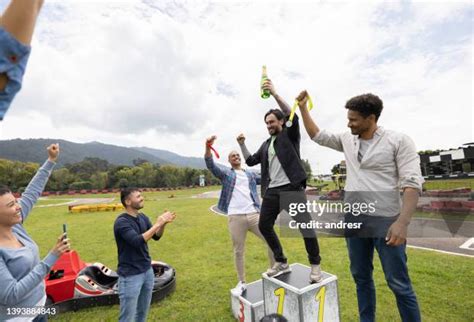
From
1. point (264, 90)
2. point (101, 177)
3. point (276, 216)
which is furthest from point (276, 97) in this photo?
point (101, 177)

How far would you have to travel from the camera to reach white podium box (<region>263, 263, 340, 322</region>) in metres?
2.86

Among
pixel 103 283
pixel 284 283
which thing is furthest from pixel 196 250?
pixel 284 283

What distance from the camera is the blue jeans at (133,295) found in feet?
9.62

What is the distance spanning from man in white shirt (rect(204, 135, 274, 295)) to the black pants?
0.61m

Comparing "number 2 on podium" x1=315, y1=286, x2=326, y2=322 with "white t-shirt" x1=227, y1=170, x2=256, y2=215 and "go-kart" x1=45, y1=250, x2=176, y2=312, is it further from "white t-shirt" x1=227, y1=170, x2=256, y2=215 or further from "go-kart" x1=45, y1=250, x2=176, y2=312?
"go-kart" x1=45, y1=250, x2=176, y2=312

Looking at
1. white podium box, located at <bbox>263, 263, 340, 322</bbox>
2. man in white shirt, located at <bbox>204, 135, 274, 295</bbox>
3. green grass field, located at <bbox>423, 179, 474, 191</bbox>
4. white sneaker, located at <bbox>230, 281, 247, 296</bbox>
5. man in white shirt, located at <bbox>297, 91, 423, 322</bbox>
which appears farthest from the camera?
green grass field, located at <bbox>423, 179, 474, 191</bbox>

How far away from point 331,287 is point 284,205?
3.81 feet

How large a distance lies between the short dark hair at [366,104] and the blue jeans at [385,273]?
132 cm

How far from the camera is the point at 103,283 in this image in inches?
194

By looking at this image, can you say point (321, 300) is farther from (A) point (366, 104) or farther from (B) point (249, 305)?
(A) point (366, 104)

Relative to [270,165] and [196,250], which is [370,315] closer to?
[270,165]

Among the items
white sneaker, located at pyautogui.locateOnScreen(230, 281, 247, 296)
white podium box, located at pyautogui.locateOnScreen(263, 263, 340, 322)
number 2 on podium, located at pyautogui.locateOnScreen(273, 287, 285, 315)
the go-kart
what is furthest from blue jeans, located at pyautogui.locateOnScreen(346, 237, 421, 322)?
the go-kart

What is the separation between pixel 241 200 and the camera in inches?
166

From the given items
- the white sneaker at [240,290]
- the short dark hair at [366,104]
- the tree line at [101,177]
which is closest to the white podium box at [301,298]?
the white sneaker at [240,290]
